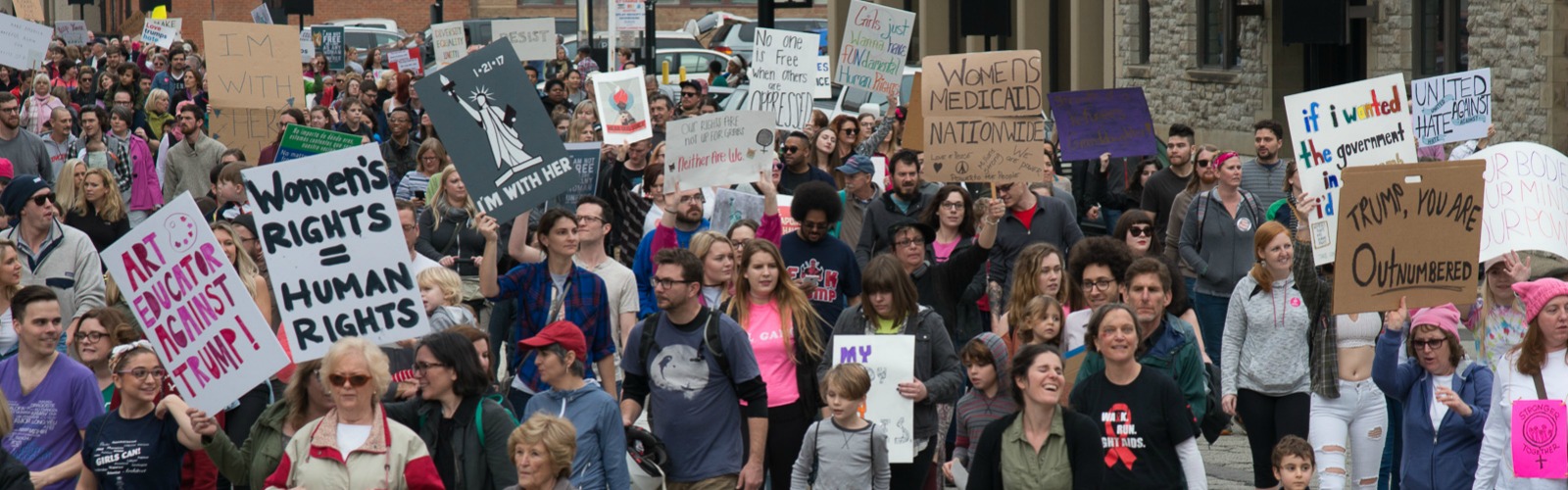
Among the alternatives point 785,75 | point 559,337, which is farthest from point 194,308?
point 785,75

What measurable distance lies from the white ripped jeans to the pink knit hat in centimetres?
143

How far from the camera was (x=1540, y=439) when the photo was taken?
23.2 feet

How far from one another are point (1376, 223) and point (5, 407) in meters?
4.98

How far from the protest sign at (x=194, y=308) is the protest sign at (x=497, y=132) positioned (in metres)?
1.63

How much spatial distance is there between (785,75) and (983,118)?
4.42 meters

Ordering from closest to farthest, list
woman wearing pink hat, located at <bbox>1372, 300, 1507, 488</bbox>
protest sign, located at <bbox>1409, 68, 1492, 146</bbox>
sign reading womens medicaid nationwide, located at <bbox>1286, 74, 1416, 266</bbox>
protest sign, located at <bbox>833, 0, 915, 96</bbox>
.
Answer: woman wearing pink hat, located at <bbox>1372, 300, 1507, 488</bbox> → sign reading womens medicaid nationwide, located at <bbox>1286, 74, 1416, 266</bbox> → protest sign, located at <bbox>1409, 68, 1492, 146</bbox> → protest sign, located at <bbox>833, 0, 915, 96</bbox>

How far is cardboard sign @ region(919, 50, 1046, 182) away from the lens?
1118cm

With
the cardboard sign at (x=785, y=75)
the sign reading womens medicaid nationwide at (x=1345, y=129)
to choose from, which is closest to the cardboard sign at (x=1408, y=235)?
the sign reading womens medicaid nationwide at (x=1345, y=129)

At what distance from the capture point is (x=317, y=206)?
7.38 m

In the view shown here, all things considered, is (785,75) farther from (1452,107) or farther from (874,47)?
(1452,107)

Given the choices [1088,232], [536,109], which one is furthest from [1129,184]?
[536,109]

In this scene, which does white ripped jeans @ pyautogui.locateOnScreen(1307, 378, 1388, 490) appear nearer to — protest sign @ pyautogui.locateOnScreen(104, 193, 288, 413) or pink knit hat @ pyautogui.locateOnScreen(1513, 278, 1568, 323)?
pink knit hat @ pyautogui.locateOnScreen(1513, 278, 1568, 323)

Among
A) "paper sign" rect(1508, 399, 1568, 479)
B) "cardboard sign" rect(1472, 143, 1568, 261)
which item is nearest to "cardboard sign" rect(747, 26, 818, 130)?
"cardboard sign" rect(1472, 143, 1568, 261)

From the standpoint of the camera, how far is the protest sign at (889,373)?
7.88 m
